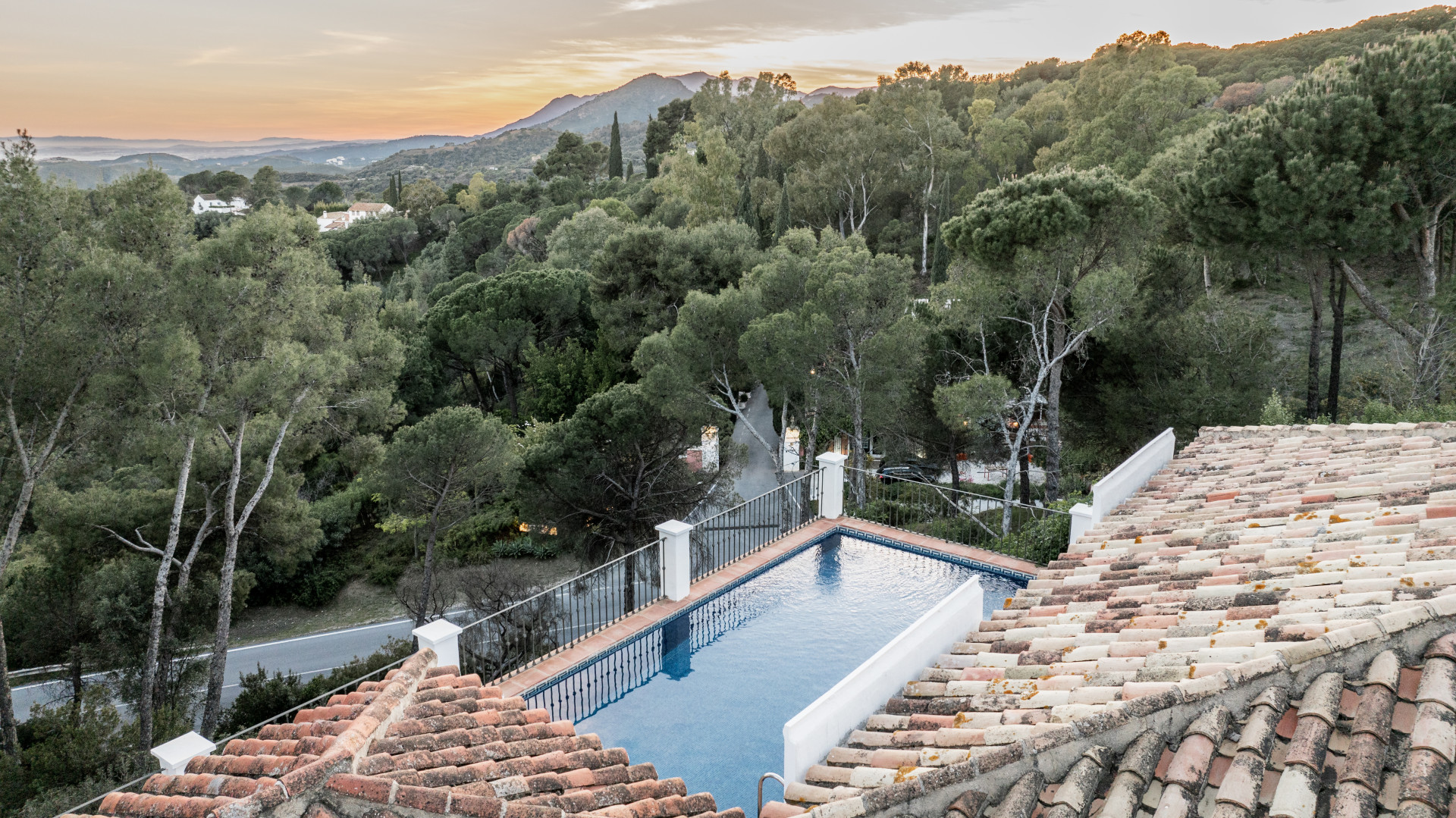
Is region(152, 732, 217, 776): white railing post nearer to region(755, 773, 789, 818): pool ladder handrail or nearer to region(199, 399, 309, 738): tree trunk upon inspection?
region(755, 773, 789, 818): pool ladder handrail

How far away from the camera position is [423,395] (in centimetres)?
2983

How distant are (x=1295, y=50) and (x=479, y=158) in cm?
11653

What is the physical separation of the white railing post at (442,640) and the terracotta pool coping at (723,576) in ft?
2.04

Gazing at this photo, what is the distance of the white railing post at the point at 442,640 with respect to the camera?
5.93 metres

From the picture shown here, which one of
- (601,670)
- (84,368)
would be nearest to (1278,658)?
(601,670)

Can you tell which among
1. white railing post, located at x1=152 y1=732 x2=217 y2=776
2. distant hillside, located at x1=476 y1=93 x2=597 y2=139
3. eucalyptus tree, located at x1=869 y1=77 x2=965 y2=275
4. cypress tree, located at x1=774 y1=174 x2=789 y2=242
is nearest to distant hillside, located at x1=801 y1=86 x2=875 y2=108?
eucalyptus tree, located at x1=869 y1=77 x2=965 y2=275

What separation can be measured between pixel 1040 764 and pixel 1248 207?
53.4ft

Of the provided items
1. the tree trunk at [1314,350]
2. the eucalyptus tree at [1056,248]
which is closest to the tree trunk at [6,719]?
the eucalyptus tree at [1056,248]

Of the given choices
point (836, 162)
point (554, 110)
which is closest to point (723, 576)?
point (836, 162)

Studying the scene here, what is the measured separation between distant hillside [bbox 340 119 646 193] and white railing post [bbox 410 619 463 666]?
9851cm

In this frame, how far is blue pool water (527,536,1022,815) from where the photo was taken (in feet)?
19.8

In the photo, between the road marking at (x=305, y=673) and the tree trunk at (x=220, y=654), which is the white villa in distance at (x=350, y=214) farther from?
the tree trunk at (x=220, y=654)

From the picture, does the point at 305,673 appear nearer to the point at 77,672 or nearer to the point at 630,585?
the point at 77,672

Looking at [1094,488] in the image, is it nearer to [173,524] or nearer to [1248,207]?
[1248,207]
